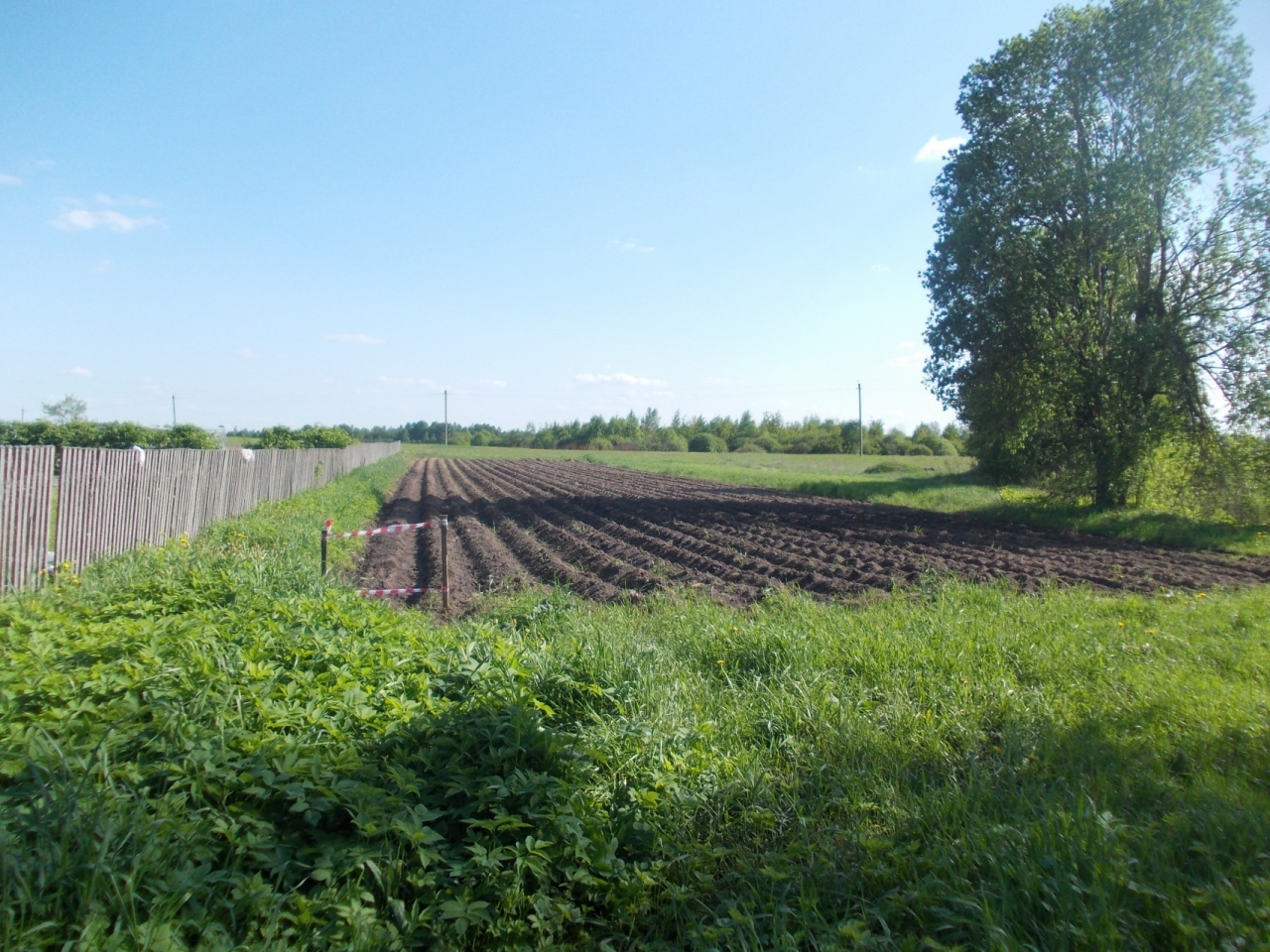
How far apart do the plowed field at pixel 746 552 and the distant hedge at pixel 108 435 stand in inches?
426

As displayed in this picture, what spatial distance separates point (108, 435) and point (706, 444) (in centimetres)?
6865

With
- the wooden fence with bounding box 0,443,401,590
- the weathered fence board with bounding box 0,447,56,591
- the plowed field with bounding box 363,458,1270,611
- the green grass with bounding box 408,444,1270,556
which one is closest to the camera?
the weathered fence board with bounding box 0,447,56,591

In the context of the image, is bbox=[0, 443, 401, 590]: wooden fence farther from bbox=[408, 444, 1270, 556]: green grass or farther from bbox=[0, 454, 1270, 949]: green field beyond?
bbox=[408, 444, 1270, 556]: green grass

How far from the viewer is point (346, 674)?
4211 millimetres

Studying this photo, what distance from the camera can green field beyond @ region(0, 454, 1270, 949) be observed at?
8.38ft

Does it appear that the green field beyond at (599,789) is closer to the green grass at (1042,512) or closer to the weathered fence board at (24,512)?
the weathered fence board at (24,512)

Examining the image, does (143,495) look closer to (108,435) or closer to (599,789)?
(599,789)

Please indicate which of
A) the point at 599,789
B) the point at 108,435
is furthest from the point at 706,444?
the point at 599,789

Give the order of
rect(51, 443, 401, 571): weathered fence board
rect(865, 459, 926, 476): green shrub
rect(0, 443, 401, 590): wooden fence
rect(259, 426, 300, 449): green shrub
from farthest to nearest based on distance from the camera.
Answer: rect(865, 459, 926, 476): green shrub → rect(259, 426, 300, 449): green shrub → rect(51, 443, 401, 571): weathered fence board → rect(0, 443, 401, 590): wooden fence

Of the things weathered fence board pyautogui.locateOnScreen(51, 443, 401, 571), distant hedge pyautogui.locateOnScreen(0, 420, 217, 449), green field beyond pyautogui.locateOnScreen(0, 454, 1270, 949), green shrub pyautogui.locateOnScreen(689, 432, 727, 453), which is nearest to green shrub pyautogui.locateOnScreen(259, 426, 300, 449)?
distant hedge pyautogui.locateOnScreen(0, 420, 217, 449)

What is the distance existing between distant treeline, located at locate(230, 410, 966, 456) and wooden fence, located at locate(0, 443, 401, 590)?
171 feet

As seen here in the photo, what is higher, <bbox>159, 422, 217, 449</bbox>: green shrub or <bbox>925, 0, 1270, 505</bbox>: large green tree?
<bbox>925, 0, 1270, 505</bbox>: large green tree

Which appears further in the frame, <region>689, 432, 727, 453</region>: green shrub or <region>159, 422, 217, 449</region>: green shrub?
<region>689, 432, 727, 453</region>: green shrub

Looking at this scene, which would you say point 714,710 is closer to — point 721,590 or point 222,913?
point 222,913
